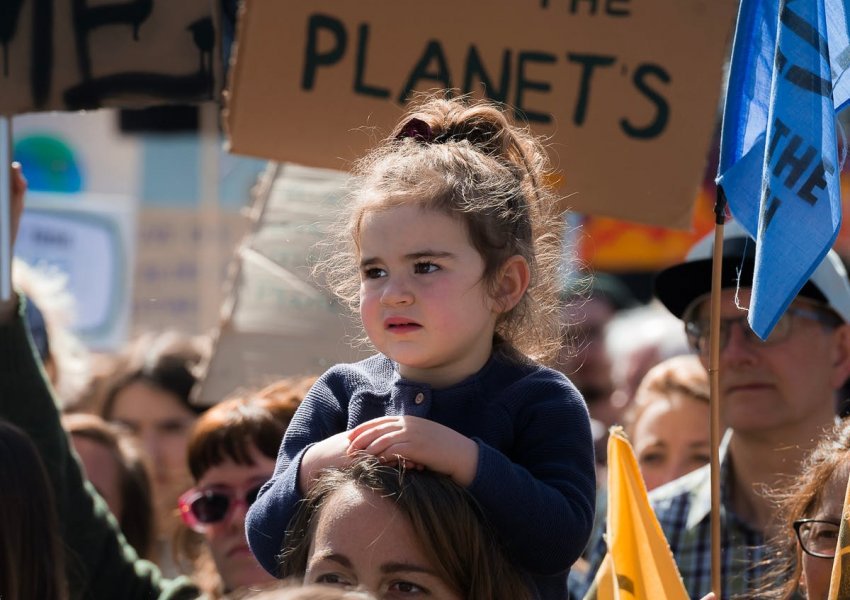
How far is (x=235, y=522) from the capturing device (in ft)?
11.4

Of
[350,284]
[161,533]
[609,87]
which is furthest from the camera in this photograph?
[161,533]

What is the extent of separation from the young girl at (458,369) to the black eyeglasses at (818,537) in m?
0.47

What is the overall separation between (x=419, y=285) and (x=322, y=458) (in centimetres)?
30

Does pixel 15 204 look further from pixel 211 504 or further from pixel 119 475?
pixel 119 475

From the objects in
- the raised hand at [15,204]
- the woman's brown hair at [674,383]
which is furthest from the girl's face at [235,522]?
the woman's brown hair at [674,383]

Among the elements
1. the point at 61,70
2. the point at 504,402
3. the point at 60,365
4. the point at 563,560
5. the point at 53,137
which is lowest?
the point at 53,137

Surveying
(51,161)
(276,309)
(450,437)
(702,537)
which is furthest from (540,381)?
(51,161)

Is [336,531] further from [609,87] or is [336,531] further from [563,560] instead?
[609,87]

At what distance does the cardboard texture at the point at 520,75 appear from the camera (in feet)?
11.9

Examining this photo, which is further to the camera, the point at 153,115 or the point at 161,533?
the point at 153,115

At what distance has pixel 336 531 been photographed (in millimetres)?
2195

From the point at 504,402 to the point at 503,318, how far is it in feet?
0.64

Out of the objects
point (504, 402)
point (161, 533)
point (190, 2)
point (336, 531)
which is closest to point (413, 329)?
point (504, 402)

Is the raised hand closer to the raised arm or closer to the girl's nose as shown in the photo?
the raised arm
